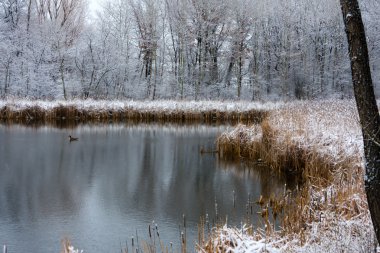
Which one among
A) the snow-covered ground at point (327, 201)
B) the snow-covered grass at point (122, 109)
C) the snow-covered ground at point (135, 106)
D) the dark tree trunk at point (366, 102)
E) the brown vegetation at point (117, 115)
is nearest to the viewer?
the dark tree trunk at point (366, 102)

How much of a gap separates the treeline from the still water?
1485 cm

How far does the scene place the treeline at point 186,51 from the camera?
25.6 m

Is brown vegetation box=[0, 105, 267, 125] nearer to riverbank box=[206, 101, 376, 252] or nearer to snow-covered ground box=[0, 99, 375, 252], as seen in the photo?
riverbank box=[206, 101, 376, 252]

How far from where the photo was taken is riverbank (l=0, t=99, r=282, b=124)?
659 inches

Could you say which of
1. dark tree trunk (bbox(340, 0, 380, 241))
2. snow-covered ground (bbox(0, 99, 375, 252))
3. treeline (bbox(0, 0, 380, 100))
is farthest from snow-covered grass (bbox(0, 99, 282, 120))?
dark tree trunk (bbox(340, 0, 380, 241))

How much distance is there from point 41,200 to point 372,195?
471 centimetres

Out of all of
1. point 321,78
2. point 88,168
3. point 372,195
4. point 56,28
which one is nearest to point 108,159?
point 88,168

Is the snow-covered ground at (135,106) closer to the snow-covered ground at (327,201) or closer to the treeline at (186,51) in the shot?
the treeline at (186,51)

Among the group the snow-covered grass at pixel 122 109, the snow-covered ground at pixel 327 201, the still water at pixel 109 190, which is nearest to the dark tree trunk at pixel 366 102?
the snow-covered ground at pixel 327 201

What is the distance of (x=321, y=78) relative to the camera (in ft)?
87.3

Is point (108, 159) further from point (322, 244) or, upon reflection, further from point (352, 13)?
point (352, 13)

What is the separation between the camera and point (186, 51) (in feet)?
90.5

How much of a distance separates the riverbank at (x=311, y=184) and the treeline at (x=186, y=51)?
16401 mm

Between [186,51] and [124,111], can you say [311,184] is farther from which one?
[186,51]
